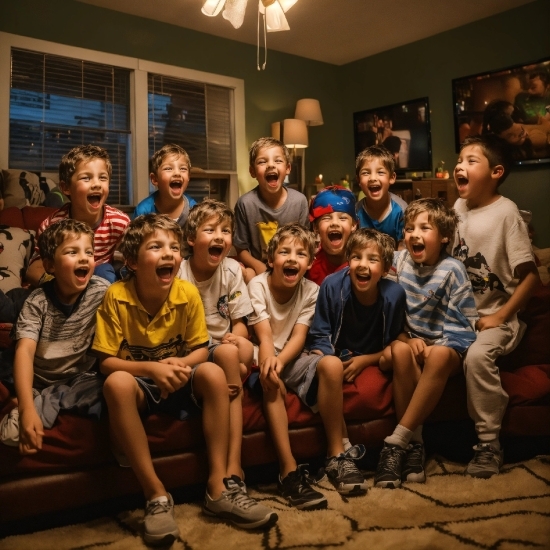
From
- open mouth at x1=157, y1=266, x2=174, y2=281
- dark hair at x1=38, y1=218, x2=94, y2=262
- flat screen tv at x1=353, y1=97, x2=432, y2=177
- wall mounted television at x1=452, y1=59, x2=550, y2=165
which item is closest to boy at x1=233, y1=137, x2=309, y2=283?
open mouth at x1=157, y1=266, x2=174, y2=281

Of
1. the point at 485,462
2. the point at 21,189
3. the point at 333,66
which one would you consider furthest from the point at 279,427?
the point at 333,66

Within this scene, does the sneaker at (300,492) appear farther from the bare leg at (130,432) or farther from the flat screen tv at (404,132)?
the flat screen tv at (404,132)

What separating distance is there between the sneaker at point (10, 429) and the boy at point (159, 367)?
0.83 ft

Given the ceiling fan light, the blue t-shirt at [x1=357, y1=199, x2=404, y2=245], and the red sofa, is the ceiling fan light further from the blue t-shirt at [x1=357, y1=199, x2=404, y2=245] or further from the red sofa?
the red sofa

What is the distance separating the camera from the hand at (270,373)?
1.84 metres

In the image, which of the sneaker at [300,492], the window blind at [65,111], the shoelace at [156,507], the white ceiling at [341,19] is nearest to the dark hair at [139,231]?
the shoelace at [156,507]

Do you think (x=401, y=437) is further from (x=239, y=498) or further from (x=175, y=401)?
(x=175, y=401)

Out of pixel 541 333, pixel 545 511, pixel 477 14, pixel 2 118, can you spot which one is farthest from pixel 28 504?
pixel 477 14

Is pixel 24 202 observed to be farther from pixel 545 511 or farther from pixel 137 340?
pixel 545 511

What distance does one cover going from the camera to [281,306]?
2.12 m

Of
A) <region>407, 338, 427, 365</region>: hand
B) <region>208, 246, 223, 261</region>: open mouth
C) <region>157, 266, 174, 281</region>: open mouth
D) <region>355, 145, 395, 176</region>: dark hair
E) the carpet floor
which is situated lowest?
the carpet floor

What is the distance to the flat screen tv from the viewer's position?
18.8 ft

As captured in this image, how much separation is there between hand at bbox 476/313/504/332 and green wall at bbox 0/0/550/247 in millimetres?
3334

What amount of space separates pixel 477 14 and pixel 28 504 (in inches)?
212
